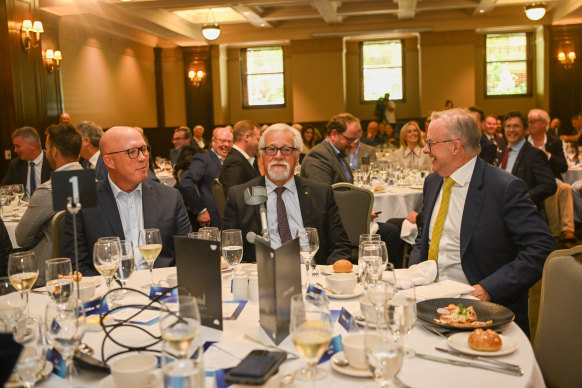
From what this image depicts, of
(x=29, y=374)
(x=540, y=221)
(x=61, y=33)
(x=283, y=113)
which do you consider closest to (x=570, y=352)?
(x=540, y=221)

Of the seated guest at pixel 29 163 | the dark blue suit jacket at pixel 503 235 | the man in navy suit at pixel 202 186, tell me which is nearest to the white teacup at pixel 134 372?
the dark blue suit jacket at pixel 503 235

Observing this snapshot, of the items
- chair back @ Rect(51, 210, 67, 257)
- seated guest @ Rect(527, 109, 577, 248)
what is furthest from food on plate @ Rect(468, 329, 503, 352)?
seated guest @ Rect(527, 109, 577, 248)

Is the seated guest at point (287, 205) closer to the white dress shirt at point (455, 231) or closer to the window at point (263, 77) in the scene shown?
the white dress shirt at point (455, 231)

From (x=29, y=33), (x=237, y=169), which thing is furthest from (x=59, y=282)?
(x=29, y=33)

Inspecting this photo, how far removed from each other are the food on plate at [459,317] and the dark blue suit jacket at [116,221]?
5.46ft

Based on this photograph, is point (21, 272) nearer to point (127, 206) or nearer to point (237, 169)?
point (127, 206)

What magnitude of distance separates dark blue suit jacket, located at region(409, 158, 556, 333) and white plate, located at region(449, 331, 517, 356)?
980mm

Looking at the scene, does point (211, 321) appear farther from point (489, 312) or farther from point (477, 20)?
point (477, 20)

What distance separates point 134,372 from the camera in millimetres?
1368

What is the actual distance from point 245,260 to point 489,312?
1.61 m

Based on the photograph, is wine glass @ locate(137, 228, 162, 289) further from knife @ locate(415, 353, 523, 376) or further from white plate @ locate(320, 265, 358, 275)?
knife @ locate(415, 353, 523, 376)

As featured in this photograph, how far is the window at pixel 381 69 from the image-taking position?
17.4 meters

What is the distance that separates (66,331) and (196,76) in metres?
15.6

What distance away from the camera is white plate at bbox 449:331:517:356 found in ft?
5.21
